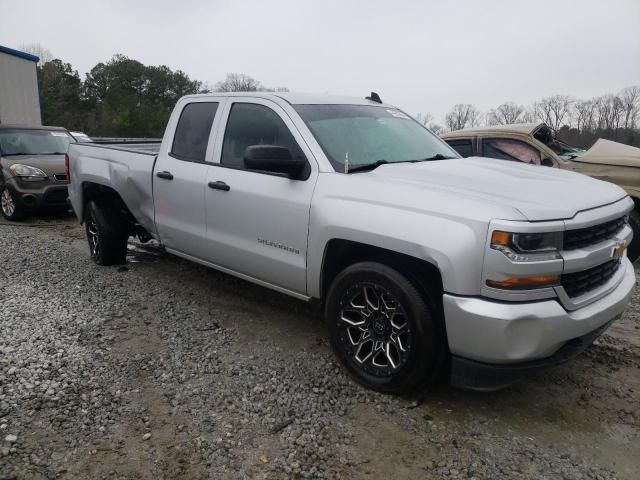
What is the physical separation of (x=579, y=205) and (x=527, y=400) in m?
1.29

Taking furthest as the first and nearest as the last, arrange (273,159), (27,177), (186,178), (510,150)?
(27,177)
(510,150)
(186,178)
(273,159)

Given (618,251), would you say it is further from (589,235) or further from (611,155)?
(611,155)

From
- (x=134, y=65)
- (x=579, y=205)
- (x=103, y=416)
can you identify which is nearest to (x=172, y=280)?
(x=103, y=416)

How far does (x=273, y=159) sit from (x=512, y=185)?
1522 mm

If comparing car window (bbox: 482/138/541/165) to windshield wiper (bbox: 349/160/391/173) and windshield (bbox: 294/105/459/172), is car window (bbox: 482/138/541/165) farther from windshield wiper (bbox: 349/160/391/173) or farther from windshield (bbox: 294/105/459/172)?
windshield wiper (bbox: 349/160/391/173)

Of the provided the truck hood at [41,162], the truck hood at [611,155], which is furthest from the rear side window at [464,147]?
the truck hood at [41,162]

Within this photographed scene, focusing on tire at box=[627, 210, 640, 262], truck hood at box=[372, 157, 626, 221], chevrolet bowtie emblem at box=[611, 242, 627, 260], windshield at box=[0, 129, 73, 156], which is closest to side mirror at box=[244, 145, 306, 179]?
truck hood at box=[372, 157, 626, 221]

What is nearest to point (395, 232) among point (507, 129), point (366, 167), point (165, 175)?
point (366, 167)

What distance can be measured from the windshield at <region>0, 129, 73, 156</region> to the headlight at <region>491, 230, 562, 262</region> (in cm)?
917

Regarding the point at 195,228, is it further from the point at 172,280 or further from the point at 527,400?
the point at 527,400

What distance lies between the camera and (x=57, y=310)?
466 centimetres

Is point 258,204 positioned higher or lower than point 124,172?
lower

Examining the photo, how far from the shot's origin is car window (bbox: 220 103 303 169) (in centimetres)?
391

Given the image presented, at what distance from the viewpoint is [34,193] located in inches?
347
